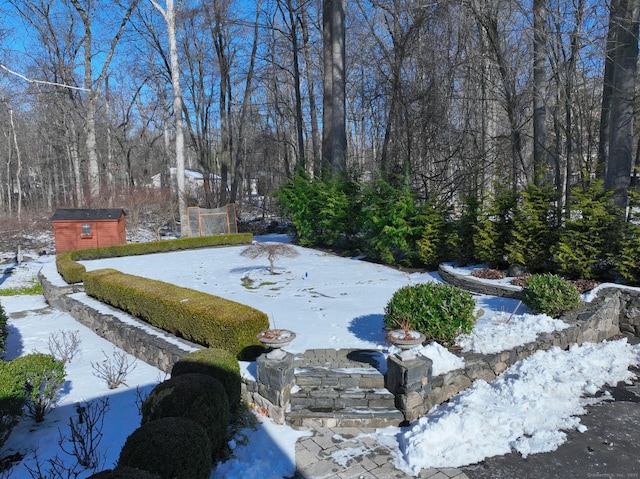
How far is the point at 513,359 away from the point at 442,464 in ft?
6.88

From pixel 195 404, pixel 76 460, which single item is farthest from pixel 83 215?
pixel 195 404

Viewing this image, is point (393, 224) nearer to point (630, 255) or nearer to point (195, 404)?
point (630, 255)

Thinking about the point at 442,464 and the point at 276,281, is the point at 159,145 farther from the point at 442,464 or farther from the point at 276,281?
the point at 442,464

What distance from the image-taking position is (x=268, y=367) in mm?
4000

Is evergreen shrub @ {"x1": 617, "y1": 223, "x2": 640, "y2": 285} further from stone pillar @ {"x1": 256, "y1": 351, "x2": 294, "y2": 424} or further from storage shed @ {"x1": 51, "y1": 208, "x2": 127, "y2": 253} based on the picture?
storage shed @ {"x1": 51, "y1": 208, "x2": 127, "y2": 253}

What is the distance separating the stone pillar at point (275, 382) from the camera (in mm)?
3941

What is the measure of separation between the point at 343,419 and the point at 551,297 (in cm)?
367

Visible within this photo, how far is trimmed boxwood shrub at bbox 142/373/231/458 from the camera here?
10.4 feet

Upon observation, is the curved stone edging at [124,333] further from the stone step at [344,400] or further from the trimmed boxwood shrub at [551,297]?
the trimmed boxwood shrub at [551,297]

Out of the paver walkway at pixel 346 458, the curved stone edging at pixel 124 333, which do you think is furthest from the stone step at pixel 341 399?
the curved stone edging at pixel 124 333

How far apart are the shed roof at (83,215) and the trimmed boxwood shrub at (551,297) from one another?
13627 millimetres

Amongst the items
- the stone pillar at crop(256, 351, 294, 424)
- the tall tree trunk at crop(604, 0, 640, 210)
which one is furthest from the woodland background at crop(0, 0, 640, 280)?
the stone pillar at crop(256, 351, 294, 424)

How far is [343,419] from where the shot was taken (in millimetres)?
3941

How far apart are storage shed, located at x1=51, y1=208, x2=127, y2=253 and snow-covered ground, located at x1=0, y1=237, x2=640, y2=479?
5937 mm
